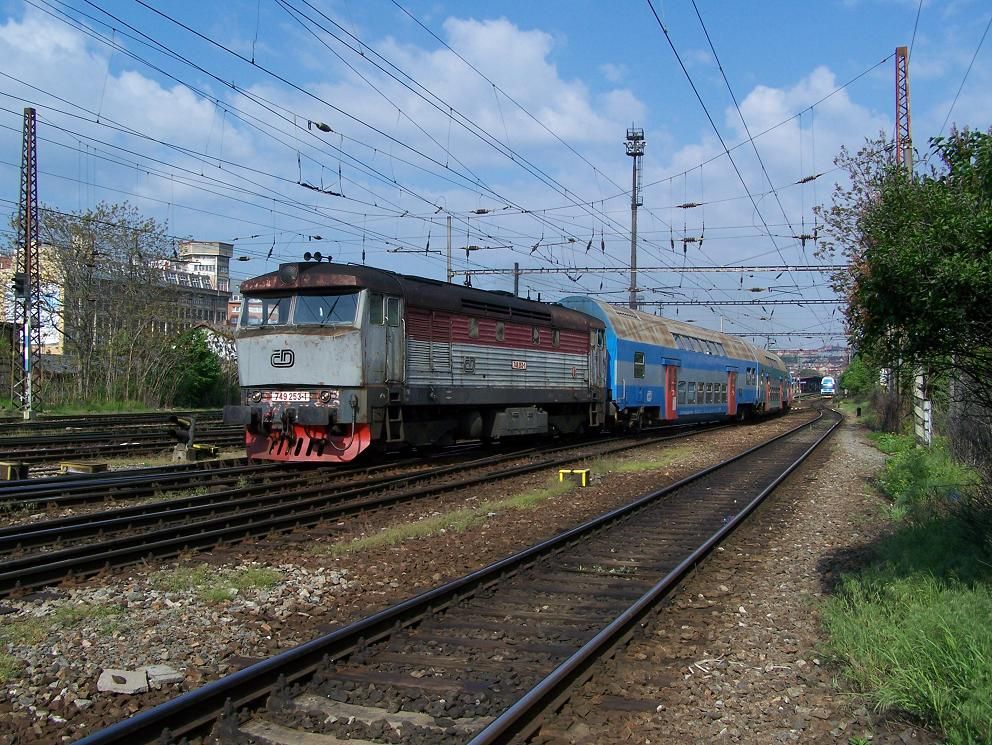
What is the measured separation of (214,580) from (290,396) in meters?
6.76

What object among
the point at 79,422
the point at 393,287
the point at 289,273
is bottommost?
the point at 79,422

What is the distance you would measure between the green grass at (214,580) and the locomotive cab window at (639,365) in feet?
58.2

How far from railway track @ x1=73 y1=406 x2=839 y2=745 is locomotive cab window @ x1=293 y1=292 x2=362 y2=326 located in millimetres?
6378

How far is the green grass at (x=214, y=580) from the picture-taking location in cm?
709

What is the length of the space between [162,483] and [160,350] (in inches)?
980

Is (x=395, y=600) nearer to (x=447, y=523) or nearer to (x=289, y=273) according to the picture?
(x=447, y=523)

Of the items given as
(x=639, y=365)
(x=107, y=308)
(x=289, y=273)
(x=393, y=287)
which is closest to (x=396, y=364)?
(x=393, y=287)

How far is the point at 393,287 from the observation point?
47.9ft

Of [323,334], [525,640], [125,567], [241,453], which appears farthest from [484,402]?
[525,640]

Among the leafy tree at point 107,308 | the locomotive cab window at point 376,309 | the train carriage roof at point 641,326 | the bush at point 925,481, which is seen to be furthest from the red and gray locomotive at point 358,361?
the leafy tree at point 107,308

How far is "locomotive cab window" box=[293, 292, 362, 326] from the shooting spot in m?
14.0

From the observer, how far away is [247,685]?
4898mm

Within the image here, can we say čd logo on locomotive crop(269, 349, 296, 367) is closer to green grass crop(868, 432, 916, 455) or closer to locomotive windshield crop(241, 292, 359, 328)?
locomotive windshield crop(241, 292, 359, 328)

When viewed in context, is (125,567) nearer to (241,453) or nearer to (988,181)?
(988,181)
